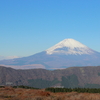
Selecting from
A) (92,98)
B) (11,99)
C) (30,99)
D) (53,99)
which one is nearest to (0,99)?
(11,99)

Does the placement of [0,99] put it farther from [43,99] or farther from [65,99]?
[65,99]

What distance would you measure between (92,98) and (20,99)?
35.9ft

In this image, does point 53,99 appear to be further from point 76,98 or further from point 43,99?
point 76,98

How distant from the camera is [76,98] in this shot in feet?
123

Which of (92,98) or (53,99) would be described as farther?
(92,98)

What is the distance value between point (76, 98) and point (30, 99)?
7.37 m

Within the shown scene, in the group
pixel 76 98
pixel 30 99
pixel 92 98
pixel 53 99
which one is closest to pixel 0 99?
pixel 30 99

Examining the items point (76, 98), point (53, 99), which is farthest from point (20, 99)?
point (76, 98)

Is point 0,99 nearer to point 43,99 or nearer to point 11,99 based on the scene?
point 11,99

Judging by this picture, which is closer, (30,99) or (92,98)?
(30,99)

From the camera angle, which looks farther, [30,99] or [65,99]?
[65,99]

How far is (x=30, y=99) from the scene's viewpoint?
3388cm

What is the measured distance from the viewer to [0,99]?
33.4 m

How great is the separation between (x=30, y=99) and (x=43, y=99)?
1.94 m
